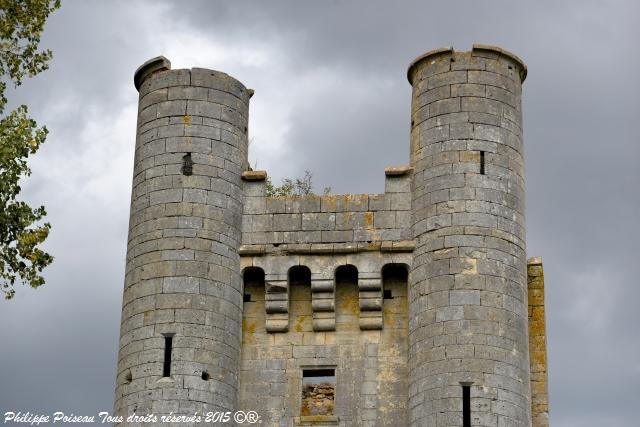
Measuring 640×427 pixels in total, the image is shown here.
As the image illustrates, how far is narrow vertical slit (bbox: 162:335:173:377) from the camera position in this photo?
27.6 metres

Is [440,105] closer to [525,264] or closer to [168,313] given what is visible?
[525,264]

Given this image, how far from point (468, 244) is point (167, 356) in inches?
205

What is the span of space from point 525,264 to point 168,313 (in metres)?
5.96

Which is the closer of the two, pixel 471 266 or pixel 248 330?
pixel 471 266

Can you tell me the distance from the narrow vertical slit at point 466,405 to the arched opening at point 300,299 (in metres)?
3.10

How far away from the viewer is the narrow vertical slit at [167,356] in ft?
90.6

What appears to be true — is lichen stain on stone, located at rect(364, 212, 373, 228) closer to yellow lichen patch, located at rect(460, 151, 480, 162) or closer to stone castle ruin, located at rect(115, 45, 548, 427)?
stone castle ruin, located at rect(115, 45, 548, 427)

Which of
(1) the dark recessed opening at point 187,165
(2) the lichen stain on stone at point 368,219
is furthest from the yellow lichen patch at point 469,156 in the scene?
(1) the dark recessed opening at point 187,165

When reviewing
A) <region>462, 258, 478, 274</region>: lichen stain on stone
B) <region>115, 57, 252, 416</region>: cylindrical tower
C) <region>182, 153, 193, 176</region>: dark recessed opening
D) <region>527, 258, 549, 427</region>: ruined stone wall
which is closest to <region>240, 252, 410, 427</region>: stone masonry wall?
<region>115, 57, 252, 416</region>: cylindrical tower

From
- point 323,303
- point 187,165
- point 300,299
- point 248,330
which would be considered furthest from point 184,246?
point 323,303

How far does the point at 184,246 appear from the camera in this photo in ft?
93.4

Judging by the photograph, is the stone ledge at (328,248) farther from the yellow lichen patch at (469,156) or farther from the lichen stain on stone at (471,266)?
the yellow lichen patch at (469,156)

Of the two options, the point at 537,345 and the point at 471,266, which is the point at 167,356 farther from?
the point at 537,345

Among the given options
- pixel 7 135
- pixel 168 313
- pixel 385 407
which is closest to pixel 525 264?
pixel 385 407
